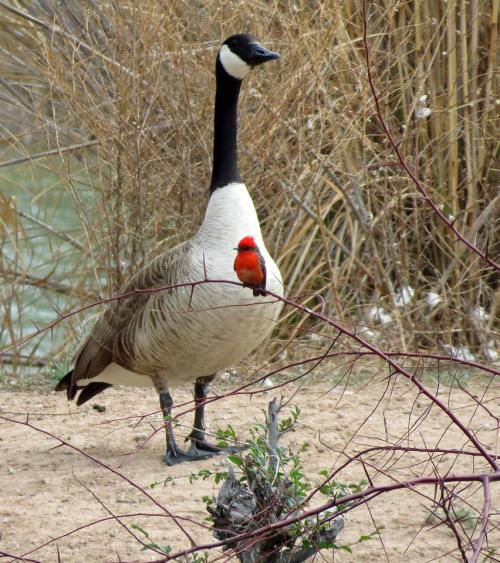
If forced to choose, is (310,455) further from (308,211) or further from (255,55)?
(308,211)

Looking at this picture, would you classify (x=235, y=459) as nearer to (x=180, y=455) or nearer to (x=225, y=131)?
(x=180, y=455)

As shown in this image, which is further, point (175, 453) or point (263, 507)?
point (175, 453)

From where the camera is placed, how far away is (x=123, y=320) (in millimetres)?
4660

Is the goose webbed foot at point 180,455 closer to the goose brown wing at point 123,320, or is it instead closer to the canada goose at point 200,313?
the canada goose at point 200,313

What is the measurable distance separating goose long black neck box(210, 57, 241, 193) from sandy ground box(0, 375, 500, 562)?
1.04 m

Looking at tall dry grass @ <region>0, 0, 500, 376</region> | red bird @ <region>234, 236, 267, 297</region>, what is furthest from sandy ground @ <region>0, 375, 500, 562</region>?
tall dry grass @ <region>0, 0, 500, 376</region>

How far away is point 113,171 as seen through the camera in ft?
20.1

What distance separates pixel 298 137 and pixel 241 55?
A: 1.32 metres

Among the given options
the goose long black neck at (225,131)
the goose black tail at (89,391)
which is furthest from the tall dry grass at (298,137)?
the goose black tail at (89,391)

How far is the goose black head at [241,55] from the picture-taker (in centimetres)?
464

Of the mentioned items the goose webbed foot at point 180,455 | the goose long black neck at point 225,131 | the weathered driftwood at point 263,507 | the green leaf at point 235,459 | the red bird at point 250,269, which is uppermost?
the goose long black neck at point 225,131

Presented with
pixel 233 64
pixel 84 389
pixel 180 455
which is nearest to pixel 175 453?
pixel 180 455

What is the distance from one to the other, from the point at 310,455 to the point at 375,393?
3.94ft

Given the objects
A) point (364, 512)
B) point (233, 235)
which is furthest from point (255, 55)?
point (364, 512)
